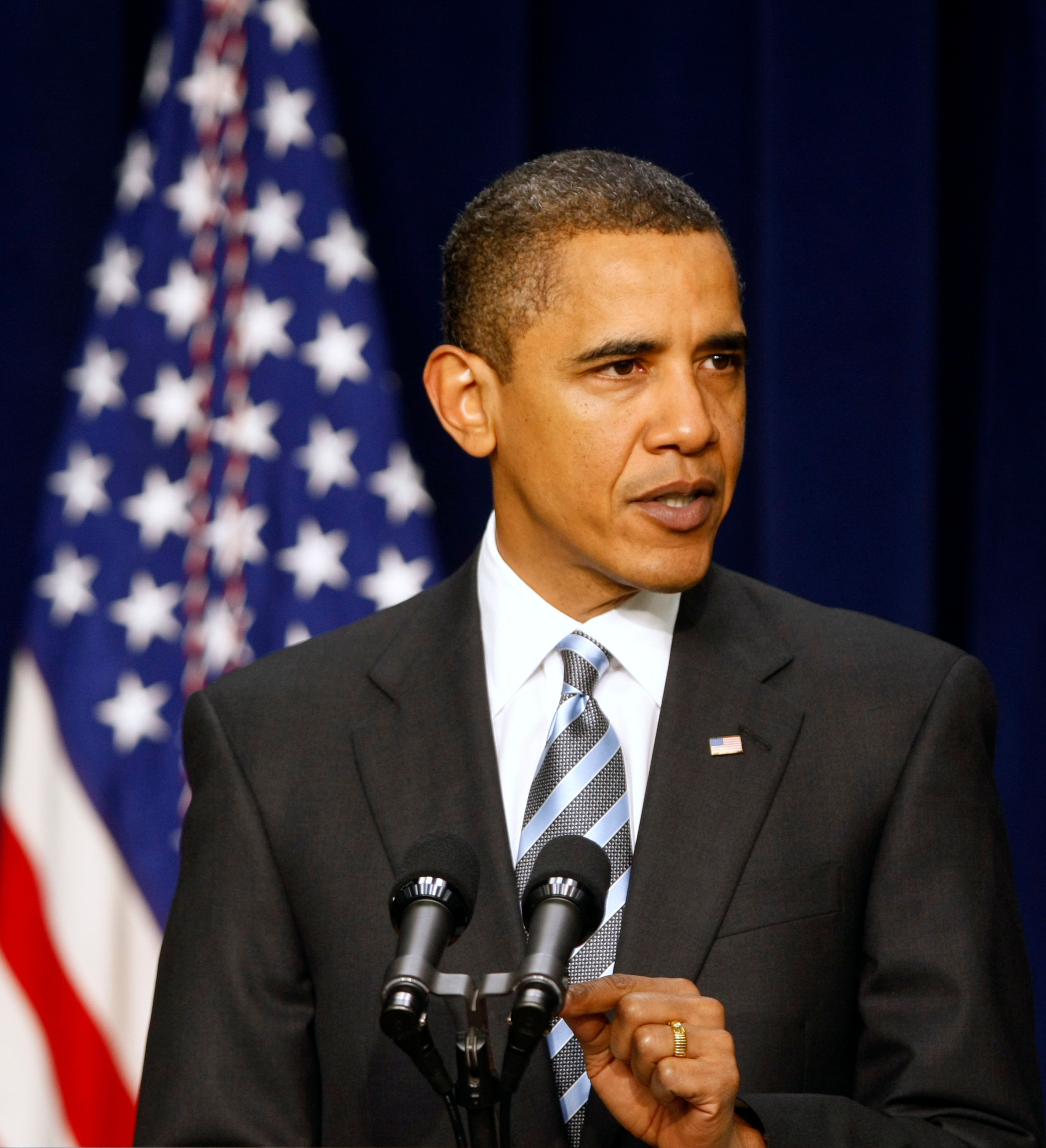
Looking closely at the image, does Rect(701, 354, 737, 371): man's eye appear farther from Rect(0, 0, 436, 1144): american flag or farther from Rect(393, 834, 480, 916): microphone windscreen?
Rect(0, 0, 436, 1144): american flag

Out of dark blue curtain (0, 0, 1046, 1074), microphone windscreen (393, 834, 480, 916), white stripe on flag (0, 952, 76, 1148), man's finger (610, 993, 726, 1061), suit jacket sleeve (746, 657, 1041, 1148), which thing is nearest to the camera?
microphone windscreen (393, 834, 480, 916)

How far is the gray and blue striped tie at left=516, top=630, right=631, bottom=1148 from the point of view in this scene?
65.4 inches

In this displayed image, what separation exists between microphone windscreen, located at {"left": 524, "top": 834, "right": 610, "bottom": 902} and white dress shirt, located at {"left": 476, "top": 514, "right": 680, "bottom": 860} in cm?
63

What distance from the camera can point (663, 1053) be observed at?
49.3 inches

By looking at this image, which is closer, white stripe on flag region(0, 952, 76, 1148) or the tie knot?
the tie knot

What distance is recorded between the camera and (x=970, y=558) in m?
3.12

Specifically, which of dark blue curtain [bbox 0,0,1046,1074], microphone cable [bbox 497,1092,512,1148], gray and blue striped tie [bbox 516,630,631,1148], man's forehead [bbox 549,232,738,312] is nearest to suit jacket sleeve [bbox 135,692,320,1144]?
gray and blue striped tie [bbox 516,630,631,1148]

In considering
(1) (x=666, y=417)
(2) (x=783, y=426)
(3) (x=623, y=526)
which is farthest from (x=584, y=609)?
(2) (x=783, y=426)

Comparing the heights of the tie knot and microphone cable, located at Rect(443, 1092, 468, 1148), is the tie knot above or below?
above

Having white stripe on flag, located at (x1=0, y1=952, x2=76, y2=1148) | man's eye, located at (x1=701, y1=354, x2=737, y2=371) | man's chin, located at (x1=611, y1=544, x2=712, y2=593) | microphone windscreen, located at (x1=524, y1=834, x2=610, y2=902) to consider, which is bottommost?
white stripe on flag, located at (x1=0, y1=952, x2=76, y2=1148)

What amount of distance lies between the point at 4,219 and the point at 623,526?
1.97m

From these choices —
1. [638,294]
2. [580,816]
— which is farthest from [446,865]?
[638,294]

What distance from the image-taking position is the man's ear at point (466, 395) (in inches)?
77.0

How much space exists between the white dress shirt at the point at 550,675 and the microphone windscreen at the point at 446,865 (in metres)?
0.62
